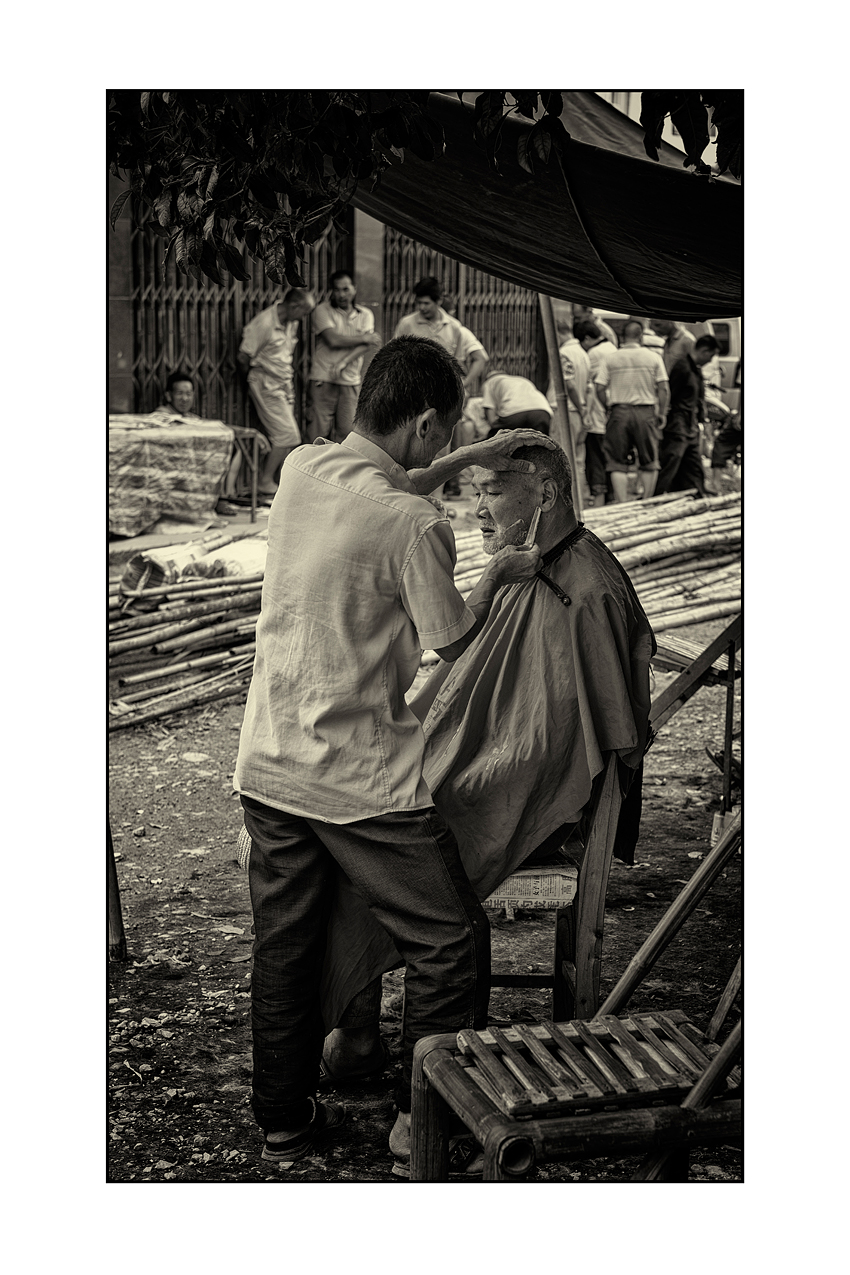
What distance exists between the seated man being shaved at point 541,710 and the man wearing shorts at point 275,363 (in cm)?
696

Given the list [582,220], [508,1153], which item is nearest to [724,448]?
[582,220]

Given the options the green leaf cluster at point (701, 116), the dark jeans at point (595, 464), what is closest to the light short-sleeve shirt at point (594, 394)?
the dark jeans at point (595, 464)

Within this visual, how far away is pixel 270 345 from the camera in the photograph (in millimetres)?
10289

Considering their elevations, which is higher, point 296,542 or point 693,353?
point 693,353

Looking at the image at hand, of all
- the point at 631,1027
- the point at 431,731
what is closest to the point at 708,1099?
the point at 631,1027

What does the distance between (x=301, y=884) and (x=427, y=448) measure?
91 centimetres

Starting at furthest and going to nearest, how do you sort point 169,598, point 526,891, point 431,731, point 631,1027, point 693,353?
point 693,353
point 169,598
point 431,731
point 526,891
point 631,1027

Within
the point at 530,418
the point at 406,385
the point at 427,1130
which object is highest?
the point at 530,418

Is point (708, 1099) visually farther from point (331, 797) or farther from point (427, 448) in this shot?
point (427, 448)

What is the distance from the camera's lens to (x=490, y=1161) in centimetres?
220

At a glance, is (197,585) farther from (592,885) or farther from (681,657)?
(592,885)

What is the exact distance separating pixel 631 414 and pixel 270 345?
280 cm

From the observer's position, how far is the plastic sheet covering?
23.7 ft

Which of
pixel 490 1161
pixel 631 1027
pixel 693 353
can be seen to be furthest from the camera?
pixel 693 353
